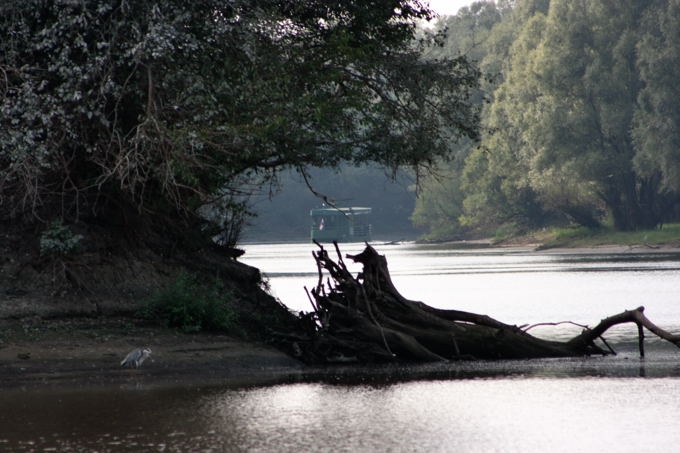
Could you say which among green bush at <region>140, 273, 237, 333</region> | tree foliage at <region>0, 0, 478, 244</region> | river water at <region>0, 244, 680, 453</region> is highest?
tree foliage at <region>0, 0, 478, 244</region>

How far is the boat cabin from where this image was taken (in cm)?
13690

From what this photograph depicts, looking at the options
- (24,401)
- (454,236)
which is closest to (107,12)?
(24,401)

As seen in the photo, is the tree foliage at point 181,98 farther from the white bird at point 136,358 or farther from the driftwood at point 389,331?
the driftwood at point 389,331

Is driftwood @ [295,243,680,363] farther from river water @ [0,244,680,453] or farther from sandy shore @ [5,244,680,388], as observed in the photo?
sandy shore @ [5,244,680,388]

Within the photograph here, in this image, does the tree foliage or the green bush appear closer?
the tree foliage

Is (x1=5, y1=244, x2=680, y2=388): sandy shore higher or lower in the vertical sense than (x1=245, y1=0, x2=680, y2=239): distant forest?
lower

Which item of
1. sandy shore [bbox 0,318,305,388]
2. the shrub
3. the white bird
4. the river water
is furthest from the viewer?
the shrub

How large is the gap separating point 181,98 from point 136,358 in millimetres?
4710

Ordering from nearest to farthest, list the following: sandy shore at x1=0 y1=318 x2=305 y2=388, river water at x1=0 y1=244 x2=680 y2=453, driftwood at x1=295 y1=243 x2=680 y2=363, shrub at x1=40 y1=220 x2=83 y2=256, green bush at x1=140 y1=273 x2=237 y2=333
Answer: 1. river water at x1=0 y1=244 x2=680 y2=453
2. sandy shore at x1=0 y1=318 x2=305 y2=388
3. shrub at x1=40 y1=220 x2=83 y2=256
4. driftwood at x1=295 y1=243 x2=680 y2=363
5. green bush at x1=140 y1=273 x2=237 y2=333

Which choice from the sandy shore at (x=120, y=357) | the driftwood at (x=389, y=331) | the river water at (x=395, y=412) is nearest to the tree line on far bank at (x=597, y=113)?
the driftwood at (x=389, y=331)

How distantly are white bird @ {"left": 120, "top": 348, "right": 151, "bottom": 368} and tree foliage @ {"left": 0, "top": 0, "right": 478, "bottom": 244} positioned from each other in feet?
9.26

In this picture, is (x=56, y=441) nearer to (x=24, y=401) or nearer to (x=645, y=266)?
(x=24, y=401)

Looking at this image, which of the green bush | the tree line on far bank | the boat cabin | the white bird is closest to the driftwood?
the green bush

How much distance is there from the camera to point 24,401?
17.5m
